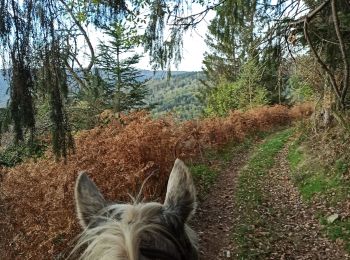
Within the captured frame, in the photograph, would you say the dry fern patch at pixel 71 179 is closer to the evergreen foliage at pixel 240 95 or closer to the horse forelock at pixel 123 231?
the horse forelock at pixel 123 231

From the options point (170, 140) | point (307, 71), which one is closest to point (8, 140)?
point (170, 140)

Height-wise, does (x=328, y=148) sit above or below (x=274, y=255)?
above

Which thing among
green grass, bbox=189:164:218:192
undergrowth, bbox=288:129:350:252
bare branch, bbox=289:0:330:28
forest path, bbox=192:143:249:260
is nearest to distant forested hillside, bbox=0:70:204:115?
green grass, bbox=189:164:218:192

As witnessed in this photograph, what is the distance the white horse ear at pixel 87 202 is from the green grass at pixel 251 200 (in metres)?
5.61

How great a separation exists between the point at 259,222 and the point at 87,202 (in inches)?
290

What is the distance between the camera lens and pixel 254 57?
19.4 ft

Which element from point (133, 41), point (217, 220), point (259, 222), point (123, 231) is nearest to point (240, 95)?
point (217, 220)

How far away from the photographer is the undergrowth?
7.98 metres

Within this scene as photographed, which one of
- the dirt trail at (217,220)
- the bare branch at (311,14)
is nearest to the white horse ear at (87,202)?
the bare branch at (311,14)

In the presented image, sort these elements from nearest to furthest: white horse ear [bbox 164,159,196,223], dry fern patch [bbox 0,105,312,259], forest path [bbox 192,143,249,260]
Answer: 1. white horse ear [bbox 164,159,196,223]
2. dry fern patch [bbox 0,105,312,259]
3. forest path [bbox 192,143,249,260]

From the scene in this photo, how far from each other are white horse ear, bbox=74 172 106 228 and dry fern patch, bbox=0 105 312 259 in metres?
1.43

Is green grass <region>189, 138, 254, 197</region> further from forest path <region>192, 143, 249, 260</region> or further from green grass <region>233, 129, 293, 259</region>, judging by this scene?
green grass <region>233, 129, 293, 259</region>

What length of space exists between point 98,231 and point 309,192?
9.71 meters

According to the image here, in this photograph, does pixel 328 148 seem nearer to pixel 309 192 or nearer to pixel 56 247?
pixel 309 192
